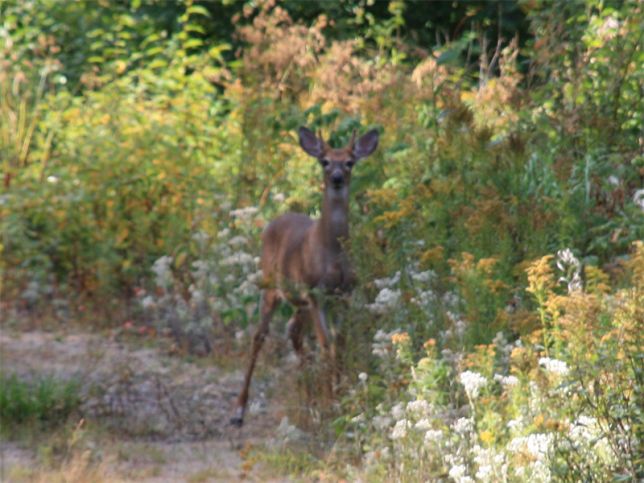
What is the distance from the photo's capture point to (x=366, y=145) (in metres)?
9.61

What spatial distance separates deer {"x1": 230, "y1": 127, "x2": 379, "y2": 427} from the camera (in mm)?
9227

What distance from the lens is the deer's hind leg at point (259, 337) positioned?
9.57 meters

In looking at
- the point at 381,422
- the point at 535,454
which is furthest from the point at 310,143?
the point at 535,454

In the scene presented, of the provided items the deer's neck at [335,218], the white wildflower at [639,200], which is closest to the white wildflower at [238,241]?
the deer's neck at [335,218]

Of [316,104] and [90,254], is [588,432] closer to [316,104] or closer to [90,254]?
[316,104]

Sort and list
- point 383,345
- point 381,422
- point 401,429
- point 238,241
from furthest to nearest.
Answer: point 238,241 → point 383,345 → point 381,422 → point 401,429

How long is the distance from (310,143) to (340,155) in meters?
0.31

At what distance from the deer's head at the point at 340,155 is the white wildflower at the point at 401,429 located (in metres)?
2.88

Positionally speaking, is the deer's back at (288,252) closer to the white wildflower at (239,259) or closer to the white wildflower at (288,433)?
the white wildflower at (239,259)

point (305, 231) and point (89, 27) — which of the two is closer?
point (305, 231)

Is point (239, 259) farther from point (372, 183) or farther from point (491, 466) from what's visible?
point (491, 466)

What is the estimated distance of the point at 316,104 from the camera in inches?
440

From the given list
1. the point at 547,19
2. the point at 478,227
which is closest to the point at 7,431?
the point at 478,227

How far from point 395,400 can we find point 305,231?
237 centimetres
